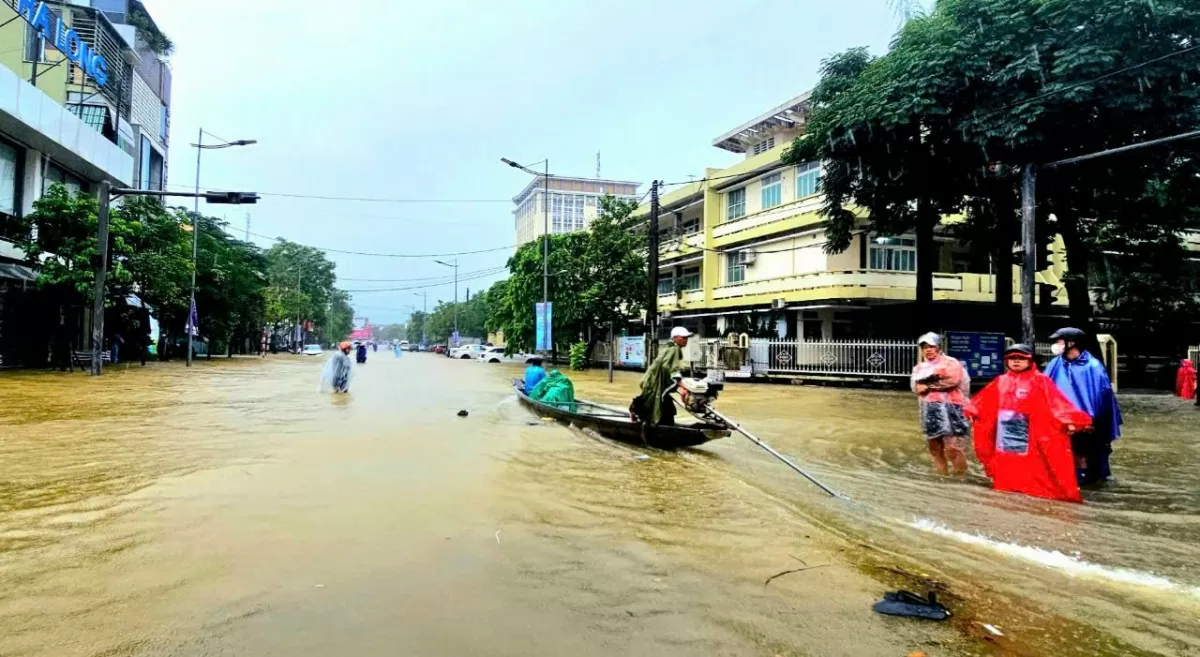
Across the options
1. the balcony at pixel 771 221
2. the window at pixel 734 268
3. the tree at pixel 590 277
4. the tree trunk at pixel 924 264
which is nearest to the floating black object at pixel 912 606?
the tree trunk at pixel 924 264

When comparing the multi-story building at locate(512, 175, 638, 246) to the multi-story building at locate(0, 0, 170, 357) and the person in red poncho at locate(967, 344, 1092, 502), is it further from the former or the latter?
the person in red poncho at locate(967, 344, 1092, 502)

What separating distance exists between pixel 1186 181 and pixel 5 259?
33.8 m

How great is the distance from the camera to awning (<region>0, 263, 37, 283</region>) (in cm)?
2087

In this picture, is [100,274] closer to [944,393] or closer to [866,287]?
[944,393]

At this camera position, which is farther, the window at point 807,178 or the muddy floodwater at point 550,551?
the window at point 807,178

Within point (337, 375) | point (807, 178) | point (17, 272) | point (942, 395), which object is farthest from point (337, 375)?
point (807, 178)

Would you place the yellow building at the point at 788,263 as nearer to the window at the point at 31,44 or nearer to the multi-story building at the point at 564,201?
the window at the point at 31,44

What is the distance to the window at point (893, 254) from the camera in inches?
1043

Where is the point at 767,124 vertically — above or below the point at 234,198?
above

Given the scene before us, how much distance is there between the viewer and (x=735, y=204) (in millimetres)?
31797

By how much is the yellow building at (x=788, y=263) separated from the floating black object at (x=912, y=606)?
869 inches

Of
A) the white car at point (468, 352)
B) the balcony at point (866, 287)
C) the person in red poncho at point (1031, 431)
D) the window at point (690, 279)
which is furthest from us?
the white car at point (468, 352)

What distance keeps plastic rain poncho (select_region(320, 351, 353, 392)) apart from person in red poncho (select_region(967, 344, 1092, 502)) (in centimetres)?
1329

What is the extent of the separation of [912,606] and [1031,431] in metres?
3.70
